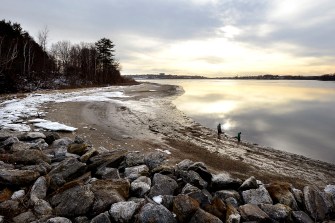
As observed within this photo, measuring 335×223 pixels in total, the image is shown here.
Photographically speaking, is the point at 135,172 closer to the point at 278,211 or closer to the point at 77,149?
the point at 77,149

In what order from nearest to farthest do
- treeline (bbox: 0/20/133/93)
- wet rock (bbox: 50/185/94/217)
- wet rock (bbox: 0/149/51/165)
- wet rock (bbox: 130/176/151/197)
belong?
wet rock (bbox: 50/185/94/217), wet rock (bbox: 130/176/151/197), wet rock (bbox: 0/149/51/165), treeline (bbox: 0/20/133/93)

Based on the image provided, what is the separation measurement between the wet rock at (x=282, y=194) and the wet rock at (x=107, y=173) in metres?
3.94

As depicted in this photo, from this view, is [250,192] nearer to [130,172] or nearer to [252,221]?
[252,221]

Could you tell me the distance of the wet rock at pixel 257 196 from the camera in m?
6.28

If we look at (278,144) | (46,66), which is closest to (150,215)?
(278,144)

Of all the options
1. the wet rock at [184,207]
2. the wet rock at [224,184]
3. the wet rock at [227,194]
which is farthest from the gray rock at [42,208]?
the wet rock at [224,184]

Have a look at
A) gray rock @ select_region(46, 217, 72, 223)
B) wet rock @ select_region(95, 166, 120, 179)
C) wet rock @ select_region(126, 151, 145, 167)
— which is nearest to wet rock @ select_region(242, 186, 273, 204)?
wet rock @ select_region(126, 151, 145, 167)

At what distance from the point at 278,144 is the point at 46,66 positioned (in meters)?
51.6

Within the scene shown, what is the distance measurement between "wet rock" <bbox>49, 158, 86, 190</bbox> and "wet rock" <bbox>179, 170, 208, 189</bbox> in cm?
265

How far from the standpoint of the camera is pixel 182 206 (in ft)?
18.0

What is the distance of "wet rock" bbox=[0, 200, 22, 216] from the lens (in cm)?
518

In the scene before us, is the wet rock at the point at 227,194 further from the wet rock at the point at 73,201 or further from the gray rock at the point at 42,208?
the gray rock at the point at 42,208

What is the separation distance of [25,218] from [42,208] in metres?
0.34

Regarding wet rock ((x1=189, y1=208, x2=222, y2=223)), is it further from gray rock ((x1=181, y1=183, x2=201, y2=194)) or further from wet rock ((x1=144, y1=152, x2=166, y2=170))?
wet rock ((x1=144, y1=152, x2=166, y2=170))
